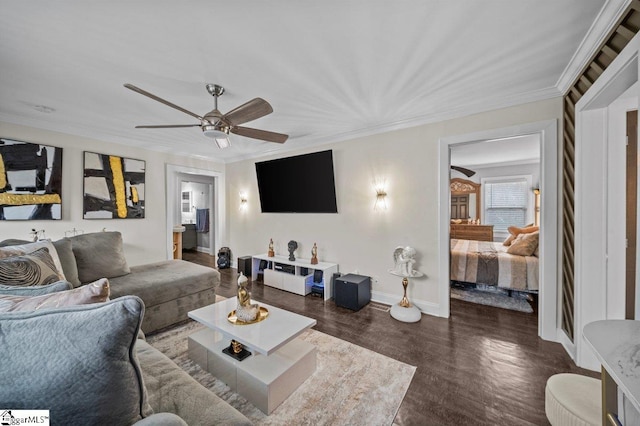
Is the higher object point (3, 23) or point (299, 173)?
point (3, 23)

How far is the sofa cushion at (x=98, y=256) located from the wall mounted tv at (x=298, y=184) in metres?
2.36

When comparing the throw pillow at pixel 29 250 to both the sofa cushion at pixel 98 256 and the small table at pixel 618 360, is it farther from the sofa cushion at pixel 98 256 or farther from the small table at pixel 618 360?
the small table at pixel 618 360

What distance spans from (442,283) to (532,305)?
59.1 inches

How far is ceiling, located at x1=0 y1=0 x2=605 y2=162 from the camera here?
4.98ft

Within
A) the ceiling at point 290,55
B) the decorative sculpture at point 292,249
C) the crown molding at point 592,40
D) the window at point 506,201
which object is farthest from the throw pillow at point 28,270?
the window at point 506,201

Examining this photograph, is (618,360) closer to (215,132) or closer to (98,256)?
(215,132)

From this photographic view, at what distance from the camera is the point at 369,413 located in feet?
5.32

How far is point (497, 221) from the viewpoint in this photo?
689 centimetres

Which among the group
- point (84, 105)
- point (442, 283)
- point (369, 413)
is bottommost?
point (369, 413)

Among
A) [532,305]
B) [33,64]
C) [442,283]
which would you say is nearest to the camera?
[33,64]

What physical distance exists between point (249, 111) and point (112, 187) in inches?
124

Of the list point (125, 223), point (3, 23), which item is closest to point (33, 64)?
point (3, 23)

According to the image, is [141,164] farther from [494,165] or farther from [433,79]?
[494,165]

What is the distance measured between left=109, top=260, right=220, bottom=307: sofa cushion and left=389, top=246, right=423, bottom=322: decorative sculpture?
2.34 m
